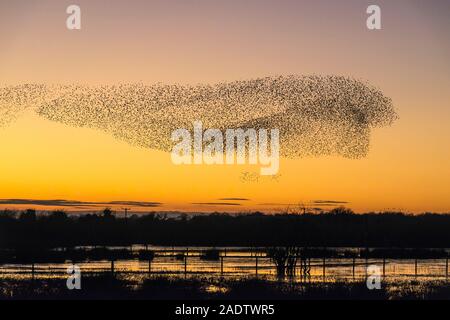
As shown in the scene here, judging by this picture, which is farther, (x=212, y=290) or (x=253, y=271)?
(x=253, y=271)

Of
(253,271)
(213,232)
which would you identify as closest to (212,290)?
(253,271)

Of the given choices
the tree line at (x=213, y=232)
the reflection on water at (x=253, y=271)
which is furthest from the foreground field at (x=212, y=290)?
the tree line at (x=213, y=232)

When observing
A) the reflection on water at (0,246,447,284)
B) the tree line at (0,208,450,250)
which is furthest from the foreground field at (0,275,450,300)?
the tree line at (0,208,450,250)

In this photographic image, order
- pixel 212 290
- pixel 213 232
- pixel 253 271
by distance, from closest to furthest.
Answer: pixel 212 290 < pixel 253 271 < pixel 213 232

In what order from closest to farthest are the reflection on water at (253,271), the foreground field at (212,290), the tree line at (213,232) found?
1. the foreground field at (212,290)
2. the reflection on water at (253,271)
3. the tree line at (213,232)

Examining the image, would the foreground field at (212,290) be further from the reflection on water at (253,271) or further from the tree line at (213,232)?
the tree line at (213,232)

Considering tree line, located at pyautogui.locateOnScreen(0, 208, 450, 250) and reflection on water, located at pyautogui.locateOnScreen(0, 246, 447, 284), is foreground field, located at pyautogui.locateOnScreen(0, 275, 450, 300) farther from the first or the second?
tree line, located at pyautogui.locateOnScreen(0, 208, 450, 250)

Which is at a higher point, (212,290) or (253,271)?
(212,290)

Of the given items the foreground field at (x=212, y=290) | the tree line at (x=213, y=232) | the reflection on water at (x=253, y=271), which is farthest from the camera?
the tree line at (x=213, y=232)

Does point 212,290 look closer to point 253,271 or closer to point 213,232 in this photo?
point 253,271

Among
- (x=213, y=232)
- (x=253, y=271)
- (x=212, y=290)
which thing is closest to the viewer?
(x=212, y=290)
